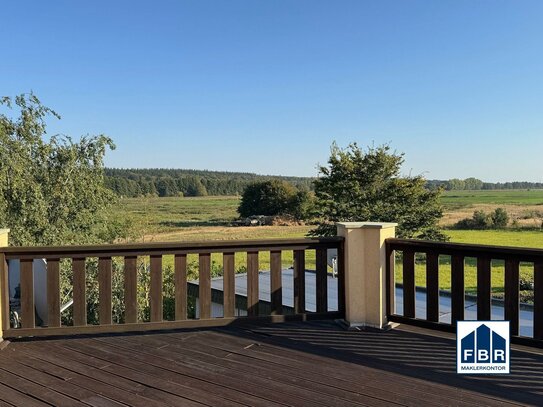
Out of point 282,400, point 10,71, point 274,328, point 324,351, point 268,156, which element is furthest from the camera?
point 268,156

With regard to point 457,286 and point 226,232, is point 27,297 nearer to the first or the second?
point 457,286

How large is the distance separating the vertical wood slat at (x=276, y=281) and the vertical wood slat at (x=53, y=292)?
5.40 feet

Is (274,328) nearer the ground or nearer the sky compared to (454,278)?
nearer the ground

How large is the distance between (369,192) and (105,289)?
41.2ft

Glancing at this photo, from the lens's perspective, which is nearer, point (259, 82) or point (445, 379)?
point (445, 379)

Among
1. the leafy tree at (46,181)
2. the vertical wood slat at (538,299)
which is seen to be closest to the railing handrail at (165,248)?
the vertical wood slat at (538,299)

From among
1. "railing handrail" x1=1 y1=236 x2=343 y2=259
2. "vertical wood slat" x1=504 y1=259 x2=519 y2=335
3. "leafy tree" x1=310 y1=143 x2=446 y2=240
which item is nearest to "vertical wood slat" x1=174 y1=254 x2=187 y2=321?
"railing handrail" x1=1 y1=236 x2=343 y2=259

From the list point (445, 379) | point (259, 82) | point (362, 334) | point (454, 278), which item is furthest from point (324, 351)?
point (259, 82)

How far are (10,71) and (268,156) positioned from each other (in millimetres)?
17233

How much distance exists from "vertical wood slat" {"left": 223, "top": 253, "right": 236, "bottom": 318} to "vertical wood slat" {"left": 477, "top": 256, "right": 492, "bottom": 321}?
1849mm

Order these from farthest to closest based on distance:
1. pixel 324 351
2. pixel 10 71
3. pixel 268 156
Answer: pixel 268 156 → pixel 10 71 → pixel 324 351

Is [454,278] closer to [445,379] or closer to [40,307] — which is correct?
[445,379]

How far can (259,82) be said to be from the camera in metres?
14.3

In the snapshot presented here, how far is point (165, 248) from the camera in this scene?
11.1 feet
